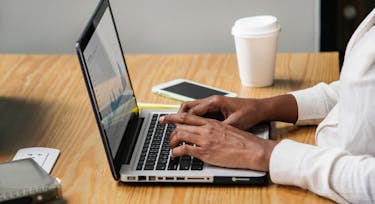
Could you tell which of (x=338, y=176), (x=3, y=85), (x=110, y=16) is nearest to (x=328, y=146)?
(x=338, y=176)

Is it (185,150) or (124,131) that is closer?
(185,150)

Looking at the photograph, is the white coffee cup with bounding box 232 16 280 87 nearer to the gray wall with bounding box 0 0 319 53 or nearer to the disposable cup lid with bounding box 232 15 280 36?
the disposable cup lid with bounding box 232 15 280 36

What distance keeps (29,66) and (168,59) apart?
0.39 m

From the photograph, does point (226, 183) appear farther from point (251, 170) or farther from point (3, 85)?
point (3, 85)

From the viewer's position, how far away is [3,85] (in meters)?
1.92

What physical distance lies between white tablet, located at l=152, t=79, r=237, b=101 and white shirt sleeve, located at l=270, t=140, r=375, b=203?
0.46m

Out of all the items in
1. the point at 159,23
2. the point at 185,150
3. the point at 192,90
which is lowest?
the point at 159,23

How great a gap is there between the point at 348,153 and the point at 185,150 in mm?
302

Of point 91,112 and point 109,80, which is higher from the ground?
point 109,80

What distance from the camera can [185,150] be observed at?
139 centimetres

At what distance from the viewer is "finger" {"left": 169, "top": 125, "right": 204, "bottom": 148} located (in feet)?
4.67

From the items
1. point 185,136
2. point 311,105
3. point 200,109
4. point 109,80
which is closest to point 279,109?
point 311,105

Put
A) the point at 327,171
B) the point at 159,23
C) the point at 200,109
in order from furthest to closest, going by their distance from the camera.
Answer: the point at 159,23
the point at 200,109
the point at 327,171

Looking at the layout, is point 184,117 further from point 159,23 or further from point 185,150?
point 159,23
